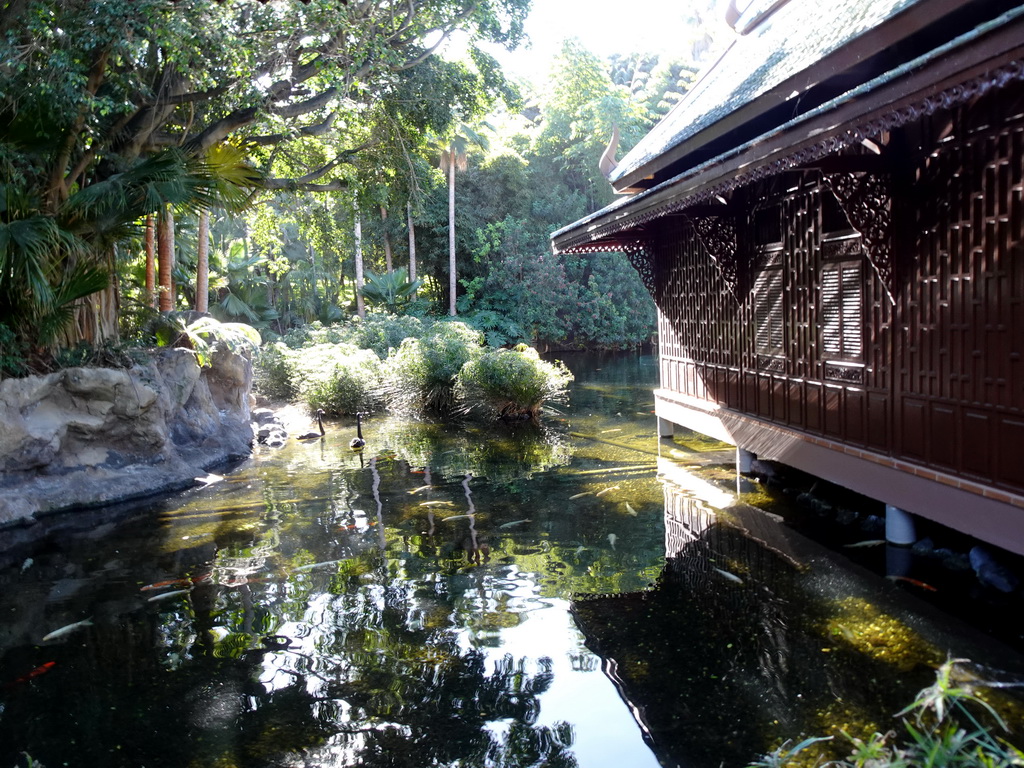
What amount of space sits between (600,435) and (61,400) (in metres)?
8.02

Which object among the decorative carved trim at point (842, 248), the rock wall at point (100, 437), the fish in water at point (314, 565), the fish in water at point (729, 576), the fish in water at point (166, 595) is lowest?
the fish in water at point (166, 595)

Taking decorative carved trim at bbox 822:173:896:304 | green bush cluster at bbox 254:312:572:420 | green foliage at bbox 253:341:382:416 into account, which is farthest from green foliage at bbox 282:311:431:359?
decorative carved trim at bbox 822:173:896:304

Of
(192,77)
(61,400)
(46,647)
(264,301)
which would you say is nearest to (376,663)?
(46,647)

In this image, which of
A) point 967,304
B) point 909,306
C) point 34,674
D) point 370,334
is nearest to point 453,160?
point 370,334

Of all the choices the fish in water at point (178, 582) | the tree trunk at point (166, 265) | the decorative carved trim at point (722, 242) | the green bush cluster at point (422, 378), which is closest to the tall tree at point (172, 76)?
the tree trunk at point (166, 265)

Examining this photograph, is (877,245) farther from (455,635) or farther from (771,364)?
(455,635)

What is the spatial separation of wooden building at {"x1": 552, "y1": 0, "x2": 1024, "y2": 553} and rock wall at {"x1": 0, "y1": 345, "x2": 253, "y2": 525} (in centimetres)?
661

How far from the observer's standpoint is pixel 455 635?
5691mm

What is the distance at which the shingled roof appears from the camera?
442cm

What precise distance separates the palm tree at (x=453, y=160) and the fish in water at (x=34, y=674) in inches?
1029

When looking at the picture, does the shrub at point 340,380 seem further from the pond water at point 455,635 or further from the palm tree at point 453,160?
the palm tree at point 453,160

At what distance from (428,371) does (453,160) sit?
53.9 feet

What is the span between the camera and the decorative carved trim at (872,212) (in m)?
6.70

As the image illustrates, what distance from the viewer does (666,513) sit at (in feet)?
28.7
